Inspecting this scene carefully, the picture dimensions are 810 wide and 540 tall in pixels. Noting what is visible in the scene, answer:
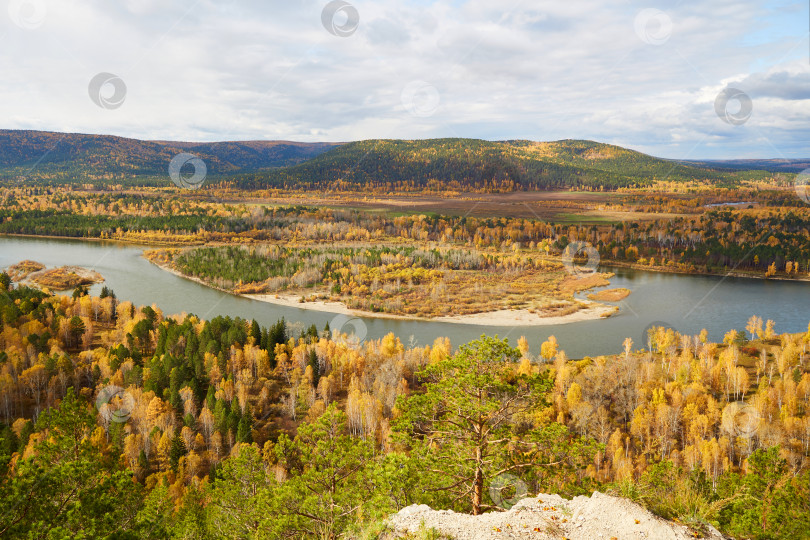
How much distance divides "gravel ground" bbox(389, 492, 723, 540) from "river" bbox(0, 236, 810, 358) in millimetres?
40553

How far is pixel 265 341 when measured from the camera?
139 ft

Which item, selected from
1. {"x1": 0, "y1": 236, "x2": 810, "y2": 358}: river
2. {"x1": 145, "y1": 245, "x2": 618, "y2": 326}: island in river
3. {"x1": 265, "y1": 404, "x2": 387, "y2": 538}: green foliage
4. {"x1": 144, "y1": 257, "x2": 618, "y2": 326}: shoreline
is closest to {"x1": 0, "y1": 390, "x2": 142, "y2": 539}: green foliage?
{"x1": 265, "y1": 404, "x2": 387, "y2": 538}: green foliage

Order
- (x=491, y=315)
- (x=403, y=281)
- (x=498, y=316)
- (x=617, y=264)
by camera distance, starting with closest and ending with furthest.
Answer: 1. (x=498, y=316)
2. (x=491, y=315)
3. (x=403, y=281)
4. (x=617, y=264)

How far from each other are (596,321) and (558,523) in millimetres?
54327

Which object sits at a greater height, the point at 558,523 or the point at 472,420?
the point at 472,420

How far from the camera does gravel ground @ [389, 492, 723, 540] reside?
762 centimetres

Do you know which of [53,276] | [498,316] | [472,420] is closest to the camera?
[472,420]

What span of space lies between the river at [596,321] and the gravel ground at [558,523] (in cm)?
4055

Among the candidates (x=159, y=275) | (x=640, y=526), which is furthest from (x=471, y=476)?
(x=159, y=275)

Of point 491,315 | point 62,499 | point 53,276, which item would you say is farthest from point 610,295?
point 53,276

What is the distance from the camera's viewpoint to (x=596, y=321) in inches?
2299

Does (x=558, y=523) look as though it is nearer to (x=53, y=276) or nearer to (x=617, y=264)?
(x=53, y=276)

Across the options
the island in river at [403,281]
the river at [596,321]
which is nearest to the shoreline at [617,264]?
the river at [596,321]

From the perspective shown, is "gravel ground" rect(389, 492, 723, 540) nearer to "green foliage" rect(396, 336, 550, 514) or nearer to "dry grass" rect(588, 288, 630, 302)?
"green foliage" rect(396, 336, 550, 514)
